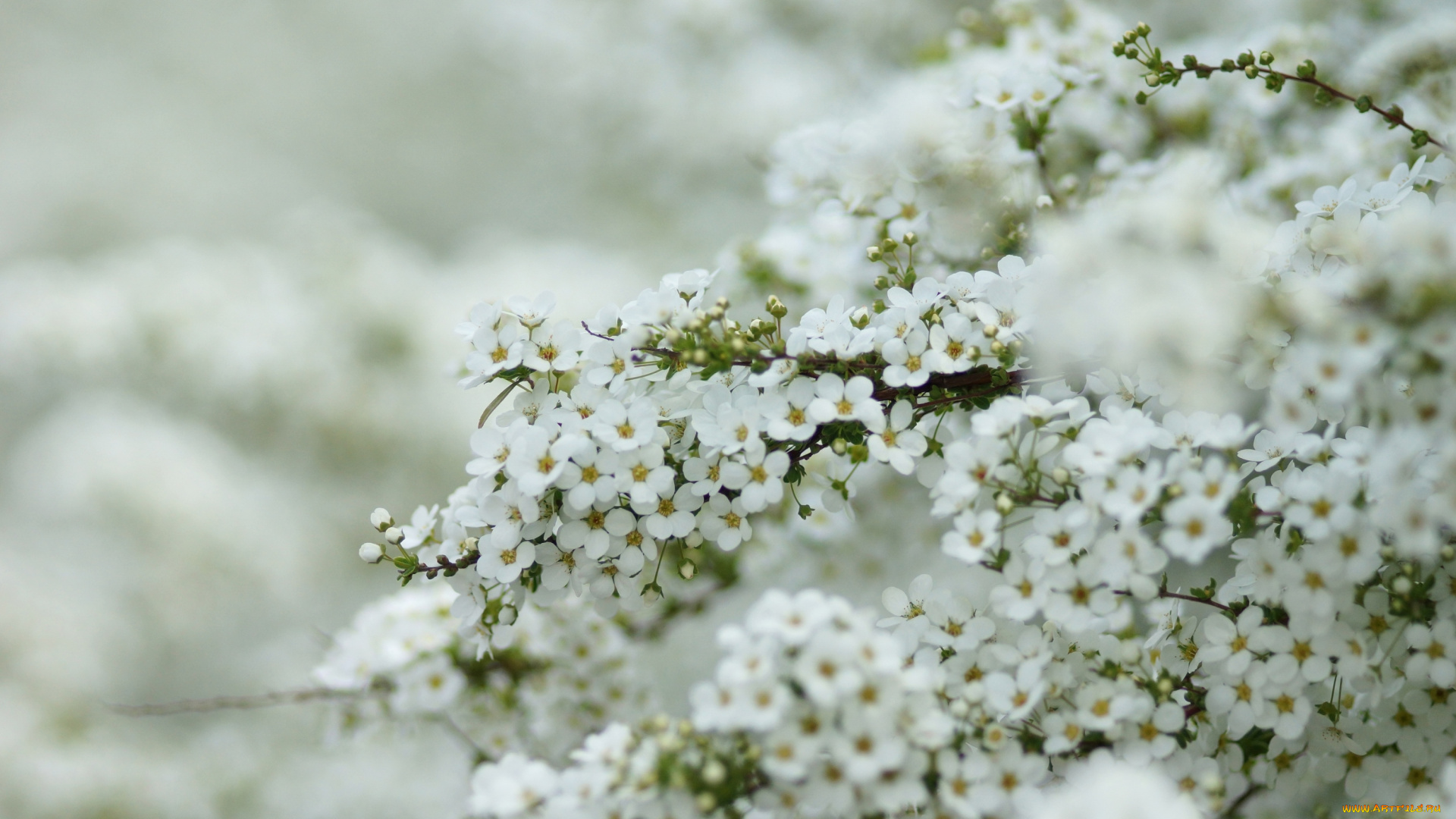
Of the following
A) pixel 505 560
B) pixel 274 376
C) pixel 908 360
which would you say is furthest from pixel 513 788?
pixel 274 376

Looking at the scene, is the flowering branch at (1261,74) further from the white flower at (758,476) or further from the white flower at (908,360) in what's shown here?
the white flower at (758,476)

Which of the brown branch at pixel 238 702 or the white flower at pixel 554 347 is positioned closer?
the white flower at pixel 554 347

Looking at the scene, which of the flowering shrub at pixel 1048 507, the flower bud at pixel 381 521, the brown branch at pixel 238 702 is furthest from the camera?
the brown branch at pixel 238 702

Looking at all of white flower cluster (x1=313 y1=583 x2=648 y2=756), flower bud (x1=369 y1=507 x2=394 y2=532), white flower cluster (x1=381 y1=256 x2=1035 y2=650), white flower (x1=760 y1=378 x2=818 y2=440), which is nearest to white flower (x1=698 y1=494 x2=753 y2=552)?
white flower cluster (x1=381 y1=256 x2=1035 y2=650)

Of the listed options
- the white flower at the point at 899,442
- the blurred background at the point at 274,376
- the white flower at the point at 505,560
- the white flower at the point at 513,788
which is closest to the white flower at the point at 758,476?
the white flower at the point at 899,442

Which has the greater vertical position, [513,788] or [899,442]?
[899,442]

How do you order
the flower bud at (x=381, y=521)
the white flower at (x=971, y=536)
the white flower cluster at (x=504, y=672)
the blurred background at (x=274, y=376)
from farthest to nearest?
1. the blurred background at (x=274, y=376)
2. the white flower cluster at (x=504, y=672)
3. the flower bud at (x=381, y=521)
4. the white flower at (x=971, y=536)

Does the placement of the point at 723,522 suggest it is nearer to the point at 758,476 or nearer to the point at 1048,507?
the point at 758,476

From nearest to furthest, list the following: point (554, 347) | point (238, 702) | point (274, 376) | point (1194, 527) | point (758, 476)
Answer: point (1194, 527) < point (758, 476) < point (554, 347) < point (238, 702) < point (274, 376)
